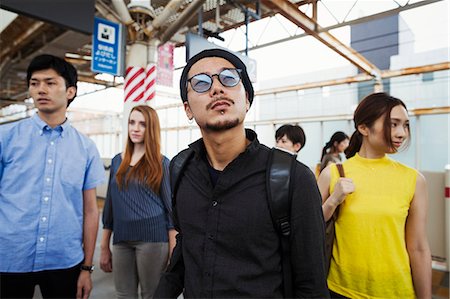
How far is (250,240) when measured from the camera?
0.95 meters

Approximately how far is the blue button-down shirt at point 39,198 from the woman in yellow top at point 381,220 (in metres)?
1.33

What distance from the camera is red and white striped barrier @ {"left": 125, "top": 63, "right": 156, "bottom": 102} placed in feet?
15.3

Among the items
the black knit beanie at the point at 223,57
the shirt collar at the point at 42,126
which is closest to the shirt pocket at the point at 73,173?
the shirt collar at the point at 42,126

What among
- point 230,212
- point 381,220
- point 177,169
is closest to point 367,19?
point 381,220

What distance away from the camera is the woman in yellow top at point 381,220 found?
130cm

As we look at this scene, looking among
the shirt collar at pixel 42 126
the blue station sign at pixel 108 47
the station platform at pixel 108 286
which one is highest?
the blue station sign at pixel 108 47

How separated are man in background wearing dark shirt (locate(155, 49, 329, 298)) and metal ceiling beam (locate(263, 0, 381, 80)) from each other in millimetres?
4363

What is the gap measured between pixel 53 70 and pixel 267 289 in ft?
4.87

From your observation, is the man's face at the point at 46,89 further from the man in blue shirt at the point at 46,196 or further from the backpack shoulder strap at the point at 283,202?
the backpack shoulder strap at the point at 283,202

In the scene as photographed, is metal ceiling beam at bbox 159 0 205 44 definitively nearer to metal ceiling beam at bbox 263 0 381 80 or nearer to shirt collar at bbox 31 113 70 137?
metal ceiling beam at bbox 263 0 381 80

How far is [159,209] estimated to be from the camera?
6.69 feet

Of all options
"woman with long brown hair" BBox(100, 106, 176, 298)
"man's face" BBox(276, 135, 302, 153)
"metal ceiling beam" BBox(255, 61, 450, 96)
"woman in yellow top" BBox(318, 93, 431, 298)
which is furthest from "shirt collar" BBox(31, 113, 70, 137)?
"metal ceiling beam" BBox(255, 61, 450, 96)

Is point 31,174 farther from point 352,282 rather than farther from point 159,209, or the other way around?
point 352,282

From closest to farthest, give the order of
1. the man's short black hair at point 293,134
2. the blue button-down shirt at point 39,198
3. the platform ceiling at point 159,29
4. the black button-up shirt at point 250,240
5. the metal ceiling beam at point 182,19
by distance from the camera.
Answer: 1. the black button-up shirt at point 250,240
2. the blue button-down shirt at point 39,198
3. the man's short black hair at point 293,134
4. the metal ceiling beam at point 182,19
5. the platform ceiling at point 159,29
